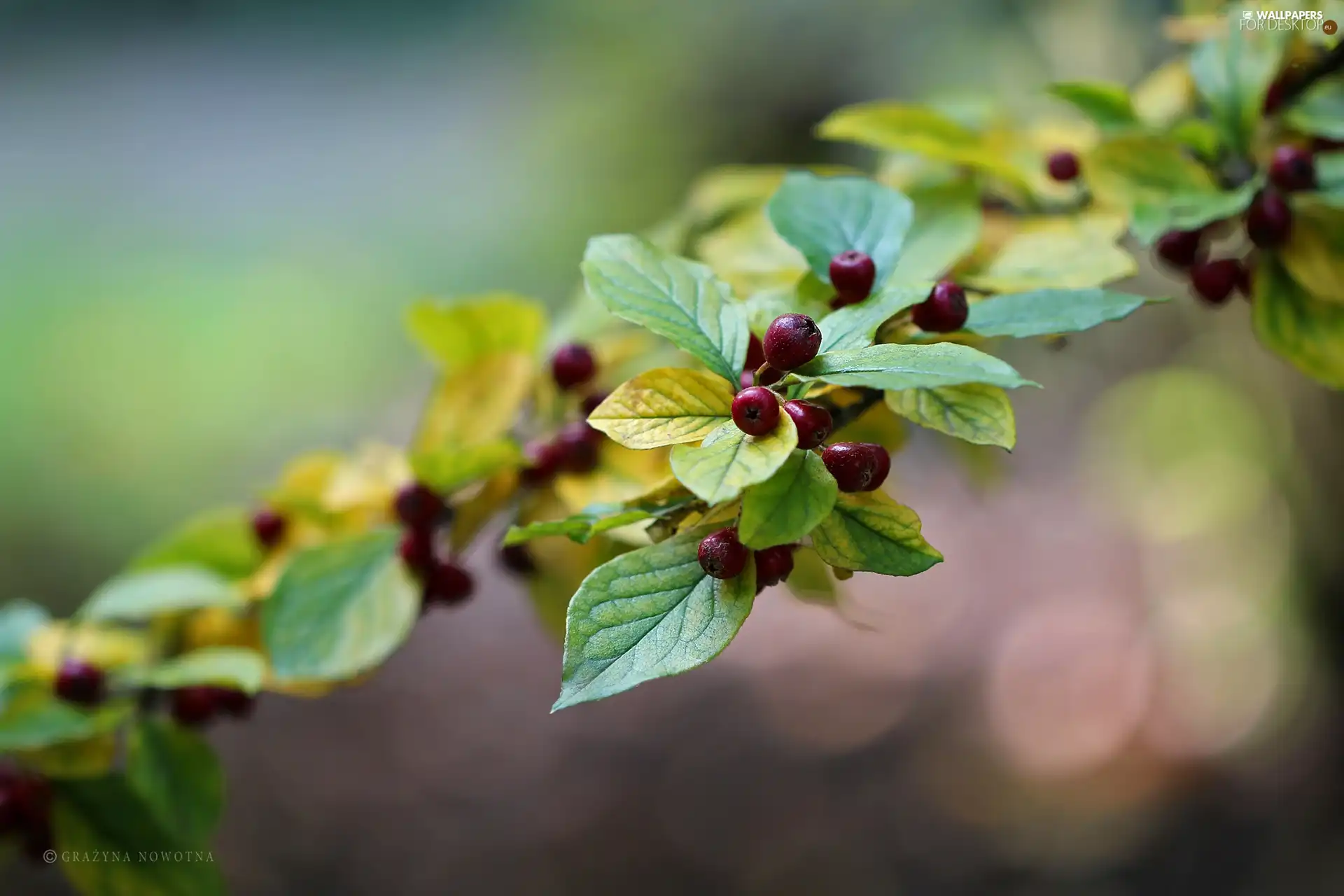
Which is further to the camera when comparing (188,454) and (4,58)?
(4,58)

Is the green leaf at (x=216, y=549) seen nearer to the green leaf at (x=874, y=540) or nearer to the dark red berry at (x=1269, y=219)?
the green leaf at (x=874, y=540)

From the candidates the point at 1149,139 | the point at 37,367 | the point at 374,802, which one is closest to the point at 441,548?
the point at 1149,139

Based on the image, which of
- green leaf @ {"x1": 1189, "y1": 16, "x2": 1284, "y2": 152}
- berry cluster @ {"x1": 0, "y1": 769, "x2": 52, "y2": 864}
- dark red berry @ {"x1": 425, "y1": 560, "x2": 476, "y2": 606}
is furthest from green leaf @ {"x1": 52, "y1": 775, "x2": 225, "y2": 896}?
green leaf @ {"x1": 1189, "y1": 16, "x2": 1284, "y2": 152}

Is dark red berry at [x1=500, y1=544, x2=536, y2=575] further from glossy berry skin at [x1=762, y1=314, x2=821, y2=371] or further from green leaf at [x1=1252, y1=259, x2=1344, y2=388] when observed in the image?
green leaf at [x1=1252, y1=259, x2=1344, y2=388]

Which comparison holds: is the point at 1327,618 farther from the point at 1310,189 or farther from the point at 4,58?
the point at 4,58

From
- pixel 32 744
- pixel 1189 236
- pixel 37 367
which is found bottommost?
pixel 37 367

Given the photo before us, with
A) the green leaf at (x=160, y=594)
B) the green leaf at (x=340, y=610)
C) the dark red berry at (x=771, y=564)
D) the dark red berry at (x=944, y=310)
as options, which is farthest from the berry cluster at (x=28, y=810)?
the dark red berry at (x=944, y=310)

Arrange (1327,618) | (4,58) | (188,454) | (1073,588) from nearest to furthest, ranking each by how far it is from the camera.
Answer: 1. (1327,618)
2. (1073,588)
3. (188,454)
4. (4,58)

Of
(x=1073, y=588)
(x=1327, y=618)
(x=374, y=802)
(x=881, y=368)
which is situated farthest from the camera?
(x=1073, y=588)
